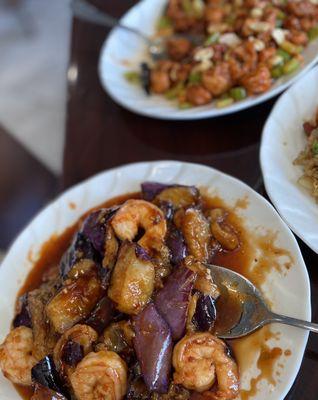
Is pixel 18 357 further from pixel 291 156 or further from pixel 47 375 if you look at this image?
pixel 291 156

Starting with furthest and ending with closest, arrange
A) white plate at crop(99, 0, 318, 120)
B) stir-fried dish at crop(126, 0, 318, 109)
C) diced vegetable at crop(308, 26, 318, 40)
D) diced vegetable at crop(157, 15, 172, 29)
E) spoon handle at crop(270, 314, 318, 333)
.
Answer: diced vegetable at crop(157, 15, 172, 29) → diced vegetable at crop(308, 26, 318, 40) → stir-fried dish at crop(126, 0, 318, 109) → white plate at crop(99, 0, 318, 120) → spoon handle at crop(270, 314, 318, 333)

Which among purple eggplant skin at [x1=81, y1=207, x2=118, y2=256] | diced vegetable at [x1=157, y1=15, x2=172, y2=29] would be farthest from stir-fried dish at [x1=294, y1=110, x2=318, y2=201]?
diced vegetable at [x1=157, y1=15, x2=172, y2=29]

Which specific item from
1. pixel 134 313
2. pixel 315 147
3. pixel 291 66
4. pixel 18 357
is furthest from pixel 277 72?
pixel 18 357

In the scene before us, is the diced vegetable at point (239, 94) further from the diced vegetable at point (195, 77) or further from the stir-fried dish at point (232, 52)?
the diced vegetable at point (195, 77)

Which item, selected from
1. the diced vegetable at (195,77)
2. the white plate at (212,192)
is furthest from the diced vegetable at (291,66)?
the white plate at (212,192)

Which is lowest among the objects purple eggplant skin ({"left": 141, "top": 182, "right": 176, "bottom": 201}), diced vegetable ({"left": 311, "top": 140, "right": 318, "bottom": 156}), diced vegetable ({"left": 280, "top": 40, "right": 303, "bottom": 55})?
diced vegetable ({"left": 280, "top": 40, "right": 303, "bottom": 55})

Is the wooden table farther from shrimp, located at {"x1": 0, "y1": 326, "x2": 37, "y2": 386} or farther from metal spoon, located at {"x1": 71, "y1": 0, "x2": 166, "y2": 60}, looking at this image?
shrimp, located at {"x1": 0, "y1": 326, "x2": 37, "y2": 386}
